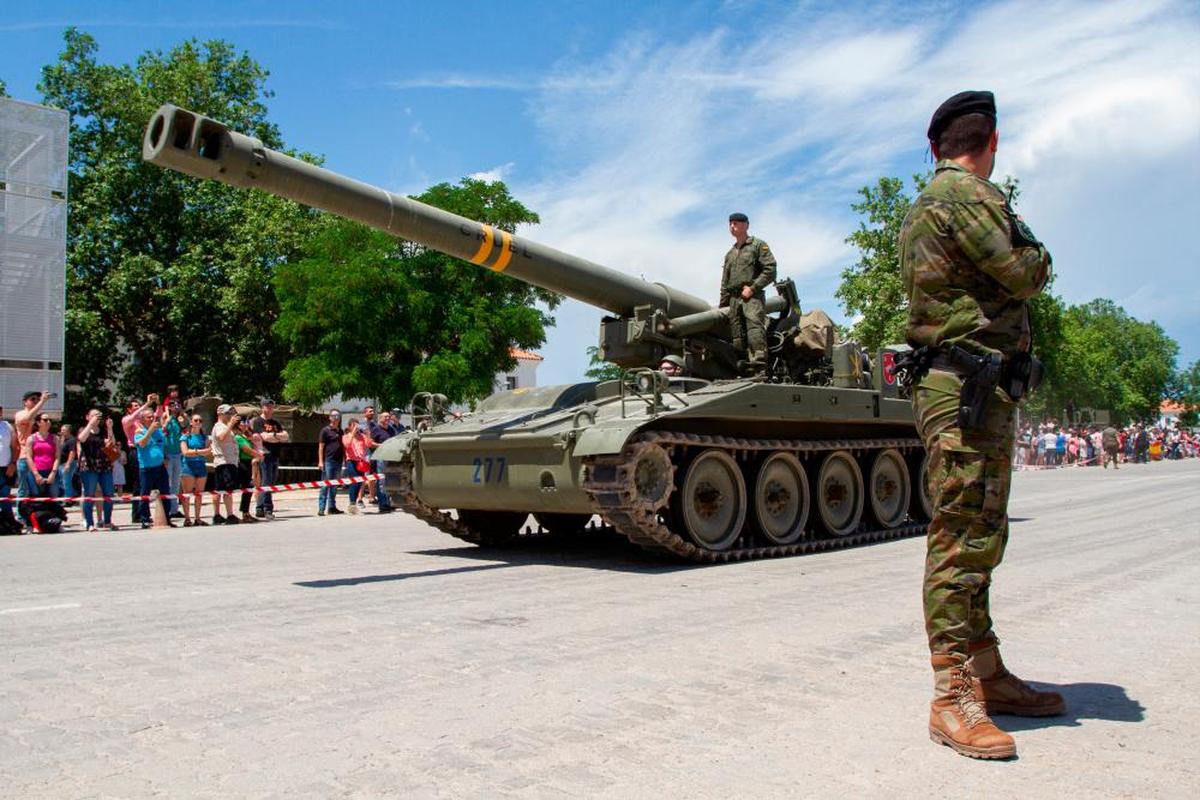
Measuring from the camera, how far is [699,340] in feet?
35.7

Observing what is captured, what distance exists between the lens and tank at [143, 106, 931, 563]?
833 cm

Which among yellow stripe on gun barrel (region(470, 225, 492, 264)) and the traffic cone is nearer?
yellow stripe on gun barrel (region(470, 225, 492, 264))

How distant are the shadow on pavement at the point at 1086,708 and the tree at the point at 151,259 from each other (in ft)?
101

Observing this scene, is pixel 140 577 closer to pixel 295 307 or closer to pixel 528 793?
pixel 528 793

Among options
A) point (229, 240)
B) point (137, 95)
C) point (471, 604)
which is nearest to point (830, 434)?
point (471, 604)

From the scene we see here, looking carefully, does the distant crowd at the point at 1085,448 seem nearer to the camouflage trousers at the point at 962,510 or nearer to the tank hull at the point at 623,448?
the tank hull at the point at 623,448

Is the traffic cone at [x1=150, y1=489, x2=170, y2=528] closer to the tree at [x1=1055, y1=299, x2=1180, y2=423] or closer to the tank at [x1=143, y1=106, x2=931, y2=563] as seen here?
the tank at [x1=143, y1=106, x2=931, y2=563]

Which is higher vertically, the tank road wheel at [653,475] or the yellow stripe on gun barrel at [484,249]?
the yellow stripe on gun barrel at [484,249]

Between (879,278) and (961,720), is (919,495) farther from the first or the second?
(879,278)

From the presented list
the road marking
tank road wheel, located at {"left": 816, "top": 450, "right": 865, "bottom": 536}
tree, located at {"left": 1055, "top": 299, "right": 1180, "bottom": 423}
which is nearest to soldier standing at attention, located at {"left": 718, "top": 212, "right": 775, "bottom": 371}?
tank road wheel, located at {"left": 816, "top": 450, "right": 865, "bottom": 536}

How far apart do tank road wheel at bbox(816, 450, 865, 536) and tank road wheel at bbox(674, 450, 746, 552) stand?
1.38m

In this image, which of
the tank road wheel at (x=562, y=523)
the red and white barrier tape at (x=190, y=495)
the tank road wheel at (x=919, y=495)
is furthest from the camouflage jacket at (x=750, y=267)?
the red and white barrier tape at (x=190, y=495)

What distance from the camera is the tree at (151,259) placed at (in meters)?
33.7

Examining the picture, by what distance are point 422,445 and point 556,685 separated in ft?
19.1
